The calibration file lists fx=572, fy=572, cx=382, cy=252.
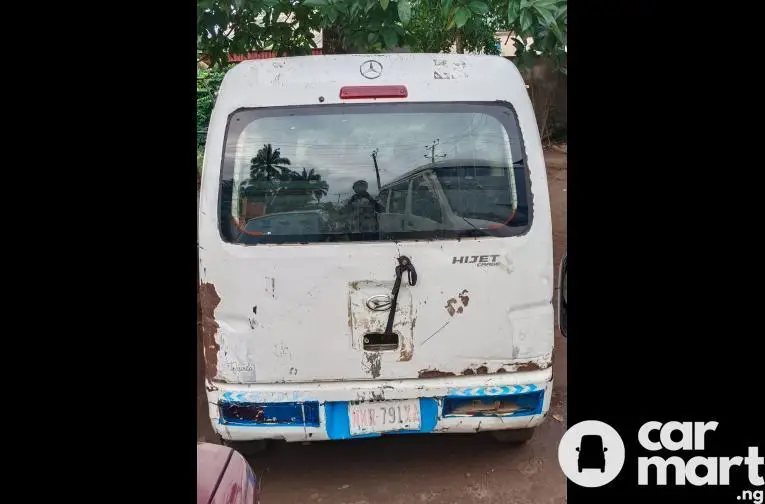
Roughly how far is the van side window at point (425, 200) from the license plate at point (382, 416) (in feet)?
2.63

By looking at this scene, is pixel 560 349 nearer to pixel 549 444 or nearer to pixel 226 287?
pixel 549 444

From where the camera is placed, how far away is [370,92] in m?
2.39

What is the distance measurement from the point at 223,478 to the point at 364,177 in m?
1.28

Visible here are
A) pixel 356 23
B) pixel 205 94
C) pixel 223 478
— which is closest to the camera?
pixel 223 478

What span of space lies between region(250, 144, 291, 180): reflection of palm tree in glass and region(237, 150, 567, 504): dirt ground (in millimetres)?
1551

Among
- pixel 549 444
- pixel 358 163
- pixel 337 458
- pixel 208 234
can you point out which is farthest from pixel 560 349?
pixel 208 234

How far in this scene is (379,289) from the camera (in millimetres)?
2383

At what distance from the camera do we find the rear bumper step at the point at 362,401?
7.98 feet

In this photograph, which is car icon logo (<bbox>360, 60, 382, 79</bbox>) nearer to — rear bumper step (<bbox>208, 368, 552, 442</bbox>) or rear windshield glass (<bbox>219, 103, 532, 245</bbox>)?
rear windshield glass (<bbox>219, 103, 532, 245</bbox>)

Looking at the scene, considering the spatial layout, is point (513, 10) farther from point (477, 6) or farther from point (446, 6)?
point (446, 6)

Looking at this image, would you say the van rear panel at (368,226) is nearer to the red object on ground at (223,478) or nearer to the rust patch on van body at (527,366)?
the rust patch on van body at (527,366)

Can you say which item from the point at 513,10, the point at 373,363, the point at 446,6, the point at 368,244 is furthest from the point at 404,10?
the point at 373,363

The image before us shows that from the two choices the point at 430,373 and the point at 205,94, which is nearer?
the point at 430,373

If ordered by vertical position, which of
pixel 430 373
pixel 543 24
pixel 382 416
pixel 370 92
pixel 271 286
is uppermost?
pixel 543 24
